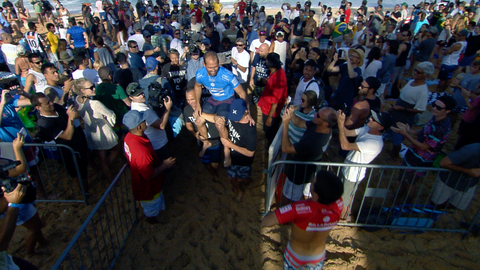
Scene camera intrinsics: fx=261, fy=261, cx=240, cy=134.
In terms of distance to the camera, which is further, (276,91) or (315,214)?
(276,91)

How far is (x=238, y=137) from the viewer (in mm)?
3744

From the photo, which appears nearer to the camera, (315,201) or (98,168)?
(315,201)

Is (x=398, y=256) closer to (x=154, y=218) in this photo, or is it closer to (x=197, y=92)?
(x=154, y=218)

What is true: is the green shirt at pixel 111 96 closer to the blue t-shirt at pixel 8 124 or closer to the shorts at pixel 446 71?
the blue t-shirt at pixel 8 124

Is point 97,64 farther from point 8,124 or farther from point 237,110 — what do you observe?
point 237,110

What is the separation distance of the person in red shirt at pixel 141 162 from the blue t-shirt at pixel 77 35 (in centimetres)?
794

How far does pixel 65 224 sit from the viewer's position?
398 centimetres

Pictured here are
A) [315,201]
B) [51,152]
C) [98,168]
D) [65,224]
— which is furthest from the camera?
[98,168]

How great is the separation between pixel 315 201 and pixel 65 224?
3809 mm

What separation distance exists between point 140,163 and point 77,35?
8388mm

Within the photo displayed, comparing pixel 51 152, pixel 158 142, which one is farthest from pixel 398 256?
pixel 51 152

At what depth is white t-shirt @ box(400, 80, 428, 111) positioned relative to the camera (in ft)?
15.0

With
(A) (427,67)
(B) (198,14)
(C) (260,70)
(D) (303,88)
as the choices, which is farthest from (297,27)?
(A) (427,67)

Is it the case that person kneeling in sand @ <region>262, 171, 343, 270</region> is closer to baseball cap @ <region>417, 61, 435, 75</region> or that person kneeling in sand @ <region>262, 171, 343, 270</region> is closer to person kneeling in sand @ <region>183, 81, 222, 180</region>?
person kneeling in sand @ <region>183, 81, 222, 180</region>
